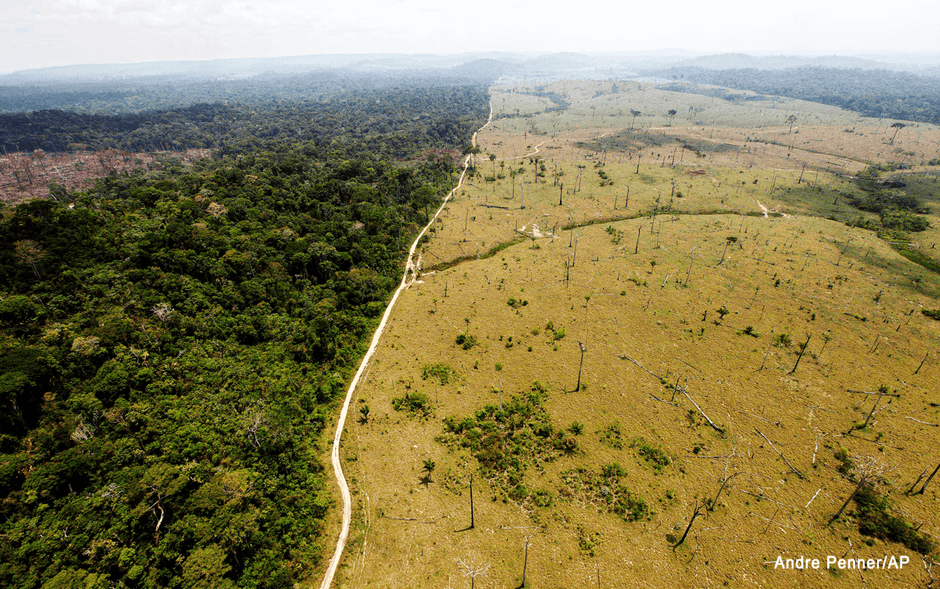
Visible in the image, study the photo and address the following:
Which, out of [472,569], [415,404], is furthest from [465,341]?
[472,569]

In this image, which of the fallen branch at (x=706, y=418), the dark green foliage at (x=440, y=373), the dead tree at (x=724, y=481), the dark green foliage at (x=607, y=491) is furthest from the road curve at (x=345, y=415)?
the fallen branch at (x=706, y=418)

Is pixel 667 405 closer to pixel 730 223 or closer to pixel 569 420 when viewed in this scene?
pixel 569 420

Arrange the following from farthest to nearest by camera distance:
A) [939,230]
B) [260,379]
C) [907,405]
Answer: [939,230] < [260,379] < [907,405]

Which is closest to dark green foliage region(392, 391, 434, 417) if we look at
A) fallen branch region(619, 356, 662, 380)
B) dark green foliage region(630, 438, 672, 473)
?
dark green foliage region(630, 438, 672, 473)

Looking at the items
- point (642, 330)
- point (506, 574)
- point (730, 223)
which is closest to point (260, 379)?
point (506, 574)

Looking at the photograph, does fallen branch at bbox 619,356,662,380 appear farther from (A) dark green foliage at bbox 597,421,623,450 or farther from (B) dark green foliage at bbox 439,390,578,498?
(B) dark green foliage at bbox 439,390,578,498
